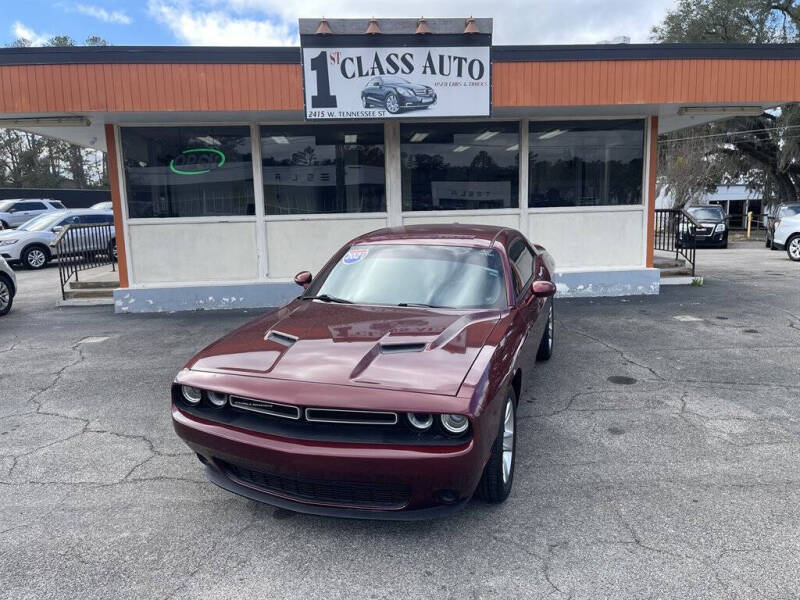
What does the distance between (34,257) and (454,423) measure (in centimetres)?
1804

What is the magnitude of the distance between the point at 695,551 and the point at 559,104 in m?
7.00

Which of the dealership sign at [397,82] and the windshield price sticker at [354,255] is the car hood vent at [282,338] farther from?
the dealership sign at [397,82]

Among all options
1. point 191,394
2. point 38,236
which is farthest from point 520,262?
point 38,236

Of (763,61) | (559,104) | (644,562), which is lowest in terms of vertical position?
(644,562)

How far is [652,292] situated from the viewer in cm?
1020

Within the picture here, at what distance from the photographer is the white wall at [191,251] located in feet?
31.6

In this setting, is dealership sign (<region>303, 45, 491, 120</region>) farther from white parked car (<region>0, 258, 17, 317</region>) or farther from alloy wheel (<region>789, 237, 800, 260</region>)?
alloy wheel (<region>789, 237, 800, 260</region>)

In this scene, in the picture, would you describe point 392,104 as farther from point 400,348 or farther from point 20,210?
point 20,210

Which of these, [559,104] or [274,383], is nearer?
[274,383]

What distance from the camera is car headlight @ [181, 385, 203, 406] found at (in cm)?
322

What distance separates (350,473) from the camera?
109 inches

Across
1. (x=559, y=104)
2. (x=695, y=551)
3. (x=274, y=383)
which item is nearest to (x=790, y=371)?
(x=695, y=551)

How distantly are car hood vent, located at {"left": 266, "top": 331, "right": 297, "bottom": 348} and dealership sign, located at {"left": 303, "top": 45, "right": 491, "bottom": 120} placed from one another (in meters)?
5.35

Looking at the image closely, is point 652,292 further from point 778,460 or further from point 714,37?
Answer: point 714,37
